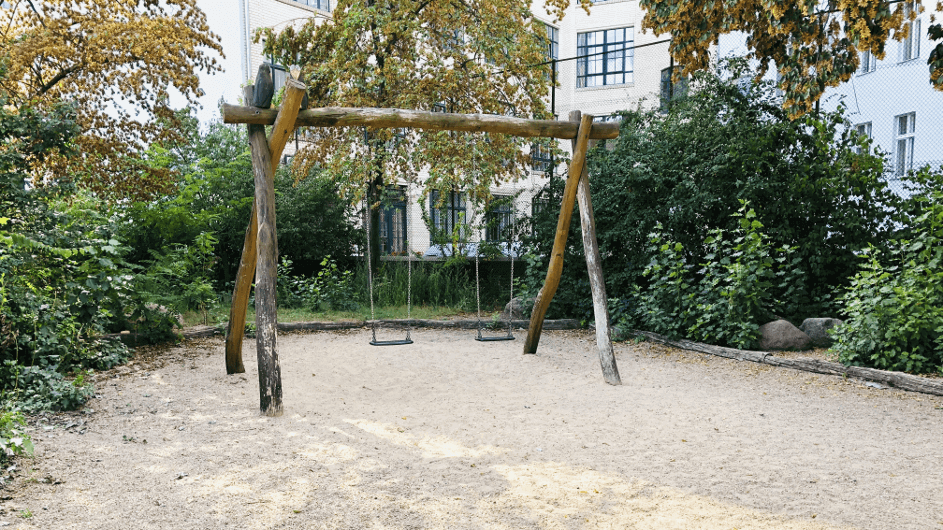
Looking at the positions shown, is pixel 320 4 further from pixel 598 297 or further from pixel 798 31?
pixel 798 31

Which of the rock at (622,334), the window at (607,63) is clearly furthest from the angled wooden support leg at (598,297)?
the window at (607,63)

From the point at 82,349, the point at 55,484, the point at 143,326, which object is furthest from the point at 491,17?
the point at 55,484

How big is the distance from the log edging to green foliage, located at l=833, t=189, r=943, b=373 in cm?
16

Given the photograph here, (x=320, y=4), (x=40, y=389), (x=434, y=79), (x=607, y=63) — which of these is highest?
(x=320, y=4)

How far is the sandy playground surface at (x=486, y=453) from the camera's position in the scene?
128 inches

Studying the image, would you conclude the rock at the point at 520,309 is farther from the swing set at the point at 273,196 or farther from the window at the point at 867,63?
the window at the point at 867,63

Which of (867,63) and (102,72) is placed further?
(867,63)

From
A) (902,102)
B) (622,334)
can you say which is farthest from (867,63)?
(622,334)

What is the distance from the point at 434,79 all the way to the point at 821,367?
7.23 meters

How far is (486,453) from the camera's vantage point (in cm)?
428

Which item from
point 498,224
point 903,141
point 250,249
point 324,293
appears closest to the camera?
point 250,249

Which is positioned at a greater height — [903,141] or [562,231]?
[903,141]

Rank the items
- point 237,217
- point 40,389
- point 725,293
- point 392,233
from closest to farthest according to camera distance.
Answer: point 40,389
point 725,293
point 237,217
point 392,233

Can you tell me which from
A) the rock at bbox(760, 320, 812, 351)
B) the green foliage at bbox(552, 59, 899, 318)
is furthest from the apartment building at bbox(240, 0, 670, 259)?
the rock at bbox(760, 320, 812, 351)
